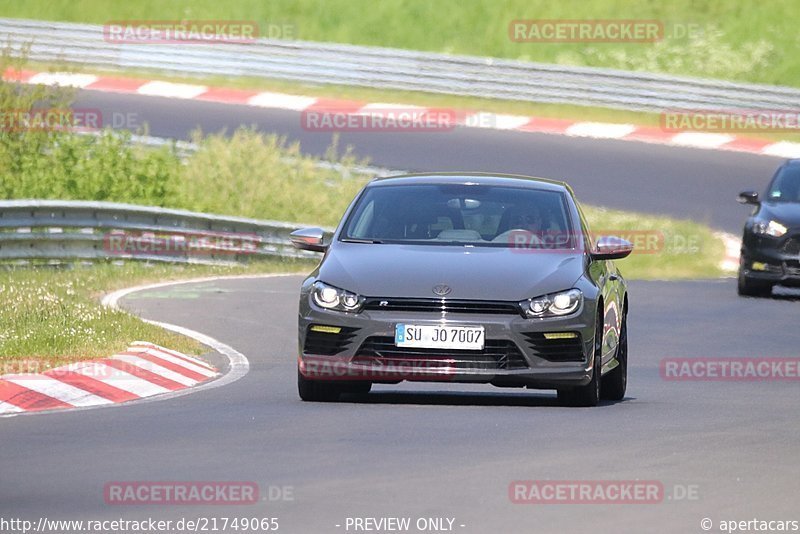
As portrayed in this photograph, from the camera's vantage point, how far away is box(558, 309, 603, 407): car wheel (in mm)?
12008

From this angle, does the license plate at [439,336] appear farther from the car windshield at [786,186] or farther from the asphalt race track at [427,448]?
the car windshield at [786,186]

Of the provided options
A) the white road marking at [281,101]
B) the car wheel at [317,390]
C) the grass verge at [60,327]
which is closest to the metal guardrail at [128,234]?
the grass verge at [60,327]

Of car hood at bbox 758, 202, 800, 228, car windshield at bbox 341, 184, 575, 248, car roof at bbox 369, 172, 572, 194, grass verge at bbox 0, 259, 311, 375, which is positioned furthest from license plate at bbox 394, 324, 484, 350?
car hood at bbox 758, 202, 800, 228

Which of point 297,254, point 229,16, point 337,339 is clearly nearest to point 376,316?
point 337,339

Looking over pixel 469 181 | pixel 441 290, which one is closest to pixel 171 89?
pixel 469 181

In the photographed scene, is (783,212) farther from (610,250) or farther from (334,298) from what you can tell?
(334,298)

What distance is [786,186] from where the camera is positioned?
23.1 m

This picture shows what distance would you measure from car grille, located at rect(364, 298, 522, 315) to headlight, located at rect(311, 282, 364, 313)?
13 cm

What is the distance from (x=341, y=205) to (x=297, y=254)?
3.19m

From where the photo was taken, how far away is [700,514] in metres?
7.97

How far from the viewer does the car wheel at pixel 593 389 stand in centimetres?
1201

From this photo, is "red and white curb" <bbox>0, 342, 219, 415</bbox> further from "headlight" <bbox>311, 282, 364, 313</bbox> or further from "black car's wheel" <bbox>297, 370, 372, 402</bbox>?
"headlight" <bbox>311, 282, 364, 313</bbox>

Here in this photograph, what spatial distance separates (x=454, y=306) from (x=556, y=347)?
0.66 m

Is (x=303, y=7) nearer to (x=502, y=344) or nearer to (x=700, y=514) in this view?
(x=502, y=344)
